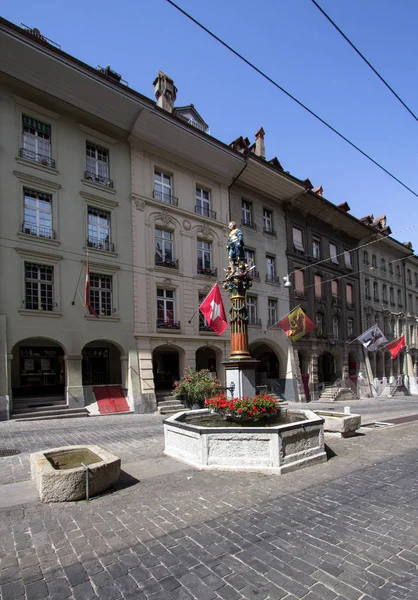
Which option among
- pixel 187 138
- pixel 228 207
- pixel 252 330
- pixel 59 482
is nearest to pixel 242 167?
pixel 228 207

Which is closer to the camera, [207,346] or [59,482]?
[59,482]

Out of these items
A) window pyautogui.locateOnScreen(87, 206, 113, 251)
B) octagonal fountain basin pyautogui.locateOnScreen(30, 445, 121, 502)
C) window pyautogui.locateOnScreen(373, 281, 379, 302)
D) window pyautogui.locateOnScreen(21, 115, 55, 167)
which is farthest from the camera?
window pyautogui.locateOnScreen(373, 281, 379, 302)

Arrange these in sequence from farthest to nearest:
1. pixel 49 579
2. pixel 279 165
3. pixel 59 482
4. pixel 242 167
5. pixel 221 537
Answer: pixel 279 165
pixel 242 167
pixel 59 482
pixel 221 537
pixel 49 579

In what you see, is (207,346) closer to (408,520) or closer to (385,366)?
(408,520)

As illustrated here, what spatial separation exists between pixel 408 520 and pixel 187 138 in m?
21.5

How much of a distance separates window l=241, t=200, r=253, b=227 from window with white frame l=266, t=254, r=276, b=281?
3011 millimetres

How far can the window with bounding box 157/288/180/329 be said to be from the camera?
21.5 m

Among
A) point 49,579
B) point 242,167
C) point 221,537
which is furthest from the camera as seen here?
point 242,167

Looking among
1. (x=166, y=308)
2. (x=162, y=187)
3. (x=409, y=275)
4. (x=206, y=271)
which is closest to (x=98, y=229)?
(x=162, y=187)

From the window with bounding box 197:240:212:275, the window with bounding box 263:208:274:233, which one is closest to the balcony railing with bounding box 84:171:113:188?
the window with bounding box 197:240:212:275

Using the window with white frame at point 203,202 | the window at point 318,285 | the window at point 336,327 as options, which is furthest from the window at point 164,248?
the window at point 336,327

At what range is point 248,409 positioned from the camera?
27.0 ft

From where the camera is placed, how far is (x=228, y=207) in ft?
84.5

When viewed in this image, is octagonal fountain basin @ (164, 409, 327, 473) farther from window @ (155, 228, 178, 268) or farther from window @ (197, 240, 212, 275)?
window @ (197, 240, 212, 275)
